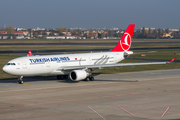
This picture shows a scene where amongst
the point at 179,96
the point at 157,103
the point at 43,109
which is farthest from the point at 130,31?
the point at 43,109

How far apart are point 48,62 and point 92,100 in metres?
14.1

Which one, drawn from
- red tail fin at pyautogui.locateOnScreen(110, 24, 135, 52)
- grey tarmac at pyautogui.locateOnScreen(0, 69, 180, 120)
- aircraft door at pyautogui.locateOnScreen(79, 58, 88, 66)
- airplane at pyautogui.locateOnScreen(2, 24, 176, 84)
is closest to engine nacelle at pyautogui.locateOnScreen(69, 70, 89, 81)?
airplane at pyautogui.locateOnScreen(2, 24, 176, 84)

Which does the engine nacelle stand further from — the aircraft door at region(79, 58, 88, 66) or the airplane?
the aircraft door at region(79, 58, 88, 66)

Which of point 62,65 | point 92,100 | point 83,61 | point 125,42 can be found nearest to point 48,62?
point 62,65

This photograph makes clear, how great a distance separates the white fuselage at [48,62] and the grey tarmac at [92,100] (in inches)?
74.0

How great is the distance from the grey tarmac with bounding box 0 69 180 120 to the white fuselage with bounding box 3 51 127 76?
1.88 metres

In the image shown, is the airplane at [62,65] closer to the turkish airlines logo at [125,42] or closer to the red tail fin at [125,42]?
the red tail fin at [125,42]

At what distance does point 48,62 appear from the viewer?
40781 mm

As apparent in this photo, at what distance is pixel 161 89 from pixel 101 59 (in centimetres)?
1430

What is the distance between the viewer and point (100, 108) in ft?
81.9

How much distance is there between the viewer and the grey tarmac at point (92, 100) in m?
22.7

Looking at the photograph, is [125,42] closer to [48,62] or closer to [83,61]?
[83,61]

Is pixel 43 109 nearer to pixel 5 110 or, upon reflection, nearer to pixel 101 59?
pixel 5 110

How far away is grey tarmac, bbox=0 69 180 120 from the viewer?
22656 millimetres
